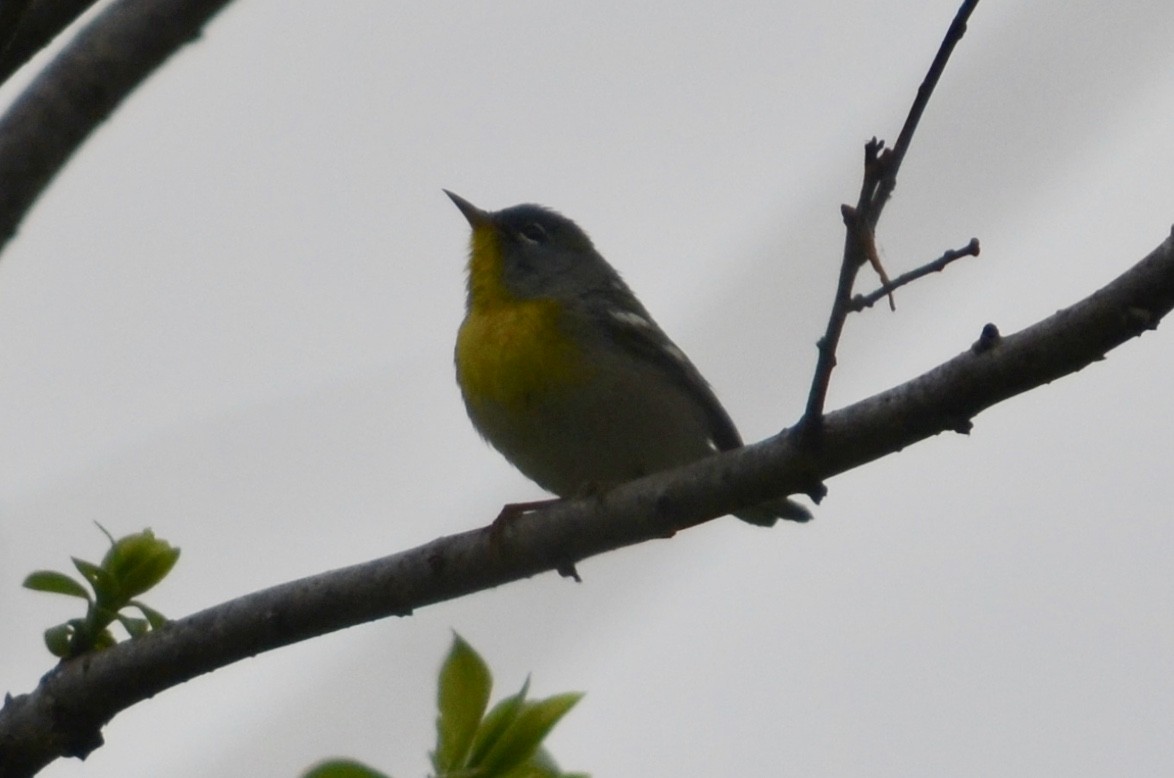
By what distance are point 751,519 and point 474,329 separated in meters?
1.59

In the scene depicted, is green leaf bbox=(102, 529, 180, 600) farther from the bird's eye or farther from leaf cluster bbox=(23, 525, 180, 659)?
the bird's eye

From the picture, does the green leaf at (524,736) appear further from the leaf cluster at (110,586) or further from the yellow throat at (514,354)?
the yellow throat at (514,354)

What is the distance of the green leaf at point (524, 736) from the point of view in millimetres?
2549

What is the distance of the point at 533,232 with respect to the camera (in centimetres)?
812

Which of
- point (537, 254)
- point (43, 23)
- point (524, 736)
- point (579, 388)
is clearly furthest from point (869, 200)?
point (537, 254)

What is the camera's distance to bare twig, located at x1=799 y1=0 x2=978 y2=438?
115 inches

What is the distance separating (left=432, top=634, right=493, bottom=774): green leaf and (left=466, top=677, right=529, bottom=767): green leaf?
0.02 metres

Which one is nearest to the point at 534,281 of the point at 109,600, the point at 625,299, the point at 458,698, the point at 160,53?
the point at 625,299

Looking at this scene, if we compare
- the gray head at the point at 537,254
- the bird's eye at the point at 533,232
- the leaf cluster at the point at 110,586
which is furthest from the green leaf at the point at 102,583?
the bird's eye at the point at 533,232

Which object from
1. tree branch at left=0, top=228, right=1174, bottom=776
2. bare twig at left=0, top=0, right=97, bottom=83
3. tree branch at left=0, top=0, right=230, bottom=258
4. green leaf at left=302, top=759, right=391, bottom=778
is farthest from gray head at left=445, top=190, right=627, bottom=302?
green leaf at left=302, top=759, right=391, bottom=778

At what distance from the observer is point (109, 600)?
3.50 m

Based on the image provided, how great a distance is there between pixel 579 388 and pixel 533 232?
2012mm

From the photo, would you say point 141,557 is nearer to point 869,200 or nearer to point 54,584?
point 54,584

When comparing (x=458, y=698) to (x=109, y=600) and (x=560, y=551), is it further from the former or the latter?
(x=560, y=551)
